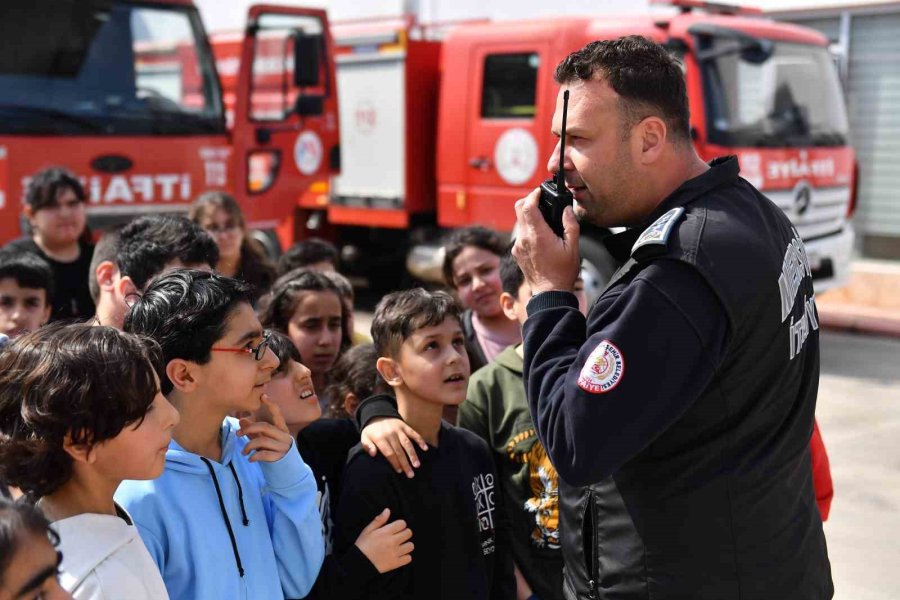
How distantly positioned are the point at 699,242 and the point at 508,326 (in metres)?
2.10

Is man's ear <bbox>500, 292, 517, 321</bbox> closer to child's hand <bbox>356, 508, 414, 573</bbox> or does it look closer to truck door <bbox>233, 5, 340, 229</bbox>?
child's hand <bbox>356, 508, 414, 573</bbox>

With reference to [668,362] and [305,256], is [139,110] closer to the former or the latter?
[305,256]

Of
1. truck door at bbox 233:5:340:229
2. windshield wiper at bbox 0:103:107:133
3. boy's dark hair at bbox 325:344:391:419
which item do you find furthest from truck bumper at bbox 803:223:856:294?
boy's dark hair at bbox 325:344:391:419

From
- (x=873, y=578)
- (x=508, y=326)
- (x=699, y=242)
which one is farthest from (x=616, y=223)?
(x=873, y=578)

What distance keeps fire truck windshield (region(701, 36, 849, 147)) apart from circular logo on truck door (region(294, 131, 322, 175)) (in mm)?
2855

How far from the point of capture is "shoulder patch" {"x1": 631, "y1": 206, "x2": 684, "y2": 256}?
5.93ft

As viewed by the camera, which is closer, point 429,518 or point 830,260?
point 429,518

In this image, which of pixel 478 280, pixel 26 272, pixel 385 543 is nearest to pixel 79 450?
pixel 385 543

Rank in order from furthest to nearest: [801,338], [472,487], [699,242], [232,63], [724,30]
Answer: [232,63]
[724,30]
[472,487]
[801,338]
[699,242]

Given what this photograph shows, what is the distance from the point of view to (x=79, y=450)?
175 cm

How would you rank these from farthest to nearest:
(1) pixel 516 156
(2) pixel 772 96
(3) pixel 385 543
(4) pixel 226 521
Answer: (1) pixel 516 156 < (2) pixel 772 96 < (3) pixel 385 543 < (4) pixel 226 521

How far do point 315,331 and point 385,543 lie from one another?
1.28 meters

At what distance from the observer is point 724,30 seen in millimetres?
7711

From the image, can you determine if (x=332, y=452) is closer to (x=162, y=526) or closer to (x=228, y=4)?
(x=162, y=526)
